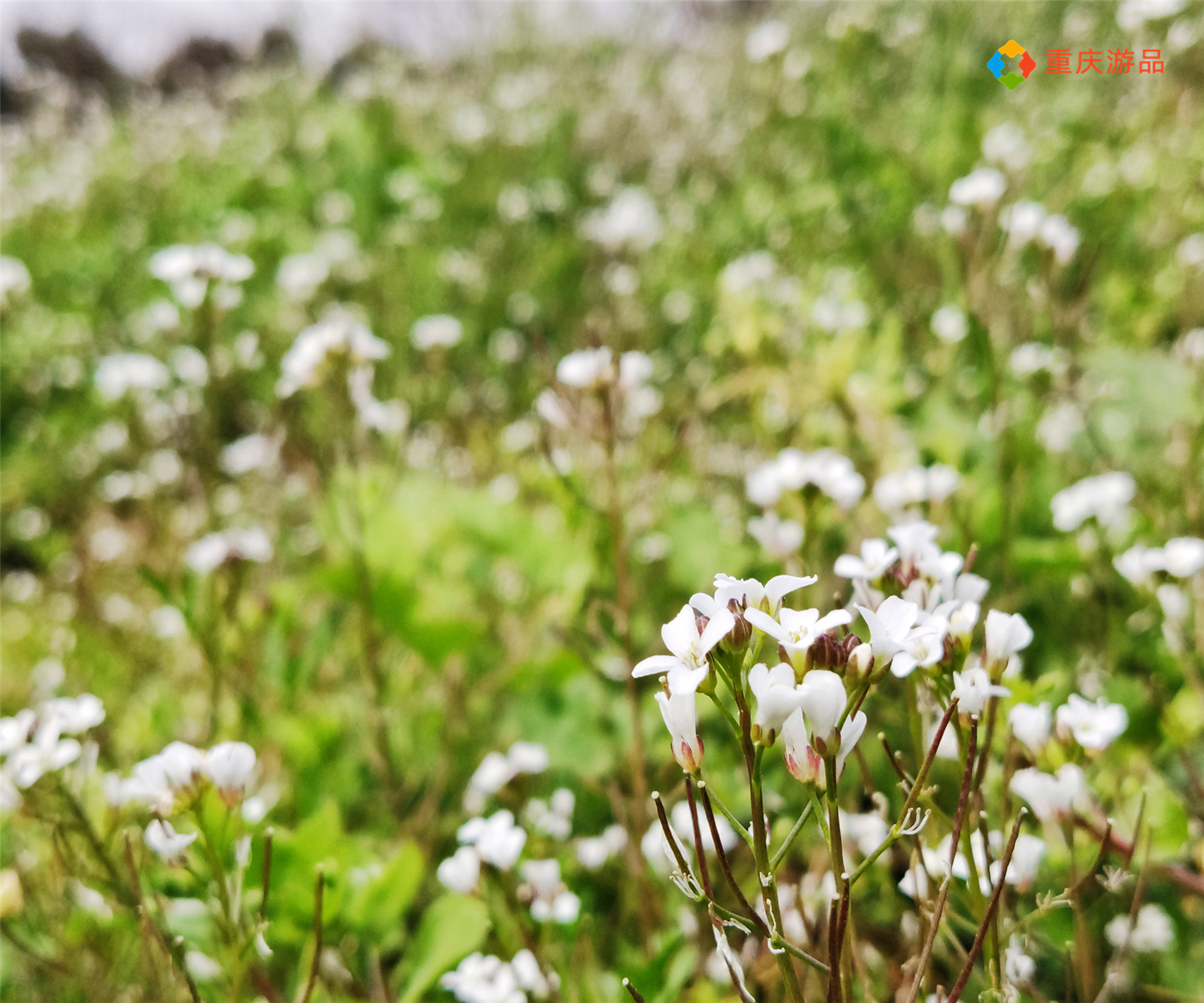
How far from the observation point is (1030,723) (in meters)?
0.71

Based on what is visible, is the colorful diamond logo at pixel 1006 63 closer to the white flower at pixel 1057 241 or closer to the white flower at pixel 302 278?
the white flower at pixel 1057 241

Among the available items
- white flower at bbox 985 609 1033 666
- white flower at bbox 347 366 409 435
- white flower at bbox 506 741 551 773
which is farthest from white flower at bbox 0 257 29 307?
white flower at bbox 985 609 1033 666

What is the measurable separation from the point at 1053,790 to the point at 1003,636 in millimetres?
152

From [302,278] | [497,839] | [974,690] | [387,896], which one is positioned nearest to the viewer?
[974,690]

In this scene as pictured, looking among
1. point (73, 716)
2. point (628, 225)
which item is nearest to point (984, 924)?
point (73, 716)

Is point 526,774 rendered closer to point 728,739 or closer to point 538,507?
point 728,739

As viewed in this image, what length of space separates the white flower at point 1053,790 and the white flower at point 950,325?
127 cm

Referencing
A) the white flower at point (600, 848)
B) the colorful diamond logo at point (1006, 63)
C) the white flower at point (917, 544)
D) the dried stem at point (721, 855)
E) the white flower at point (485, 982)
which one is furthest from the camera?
the colorful diamond logo at point (1006, 63)

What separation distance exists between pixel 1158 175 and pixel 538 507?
180 cm

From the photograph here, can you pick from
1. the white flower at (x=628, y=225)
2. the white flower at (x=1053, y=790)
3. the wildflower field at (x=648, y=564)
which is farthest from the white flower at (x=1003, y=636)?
the white flower at (x=628, y=225)

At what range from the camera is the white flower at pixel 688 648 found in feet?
1.68

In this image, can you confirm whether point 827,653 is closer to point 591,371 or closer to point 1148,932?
point 591,371

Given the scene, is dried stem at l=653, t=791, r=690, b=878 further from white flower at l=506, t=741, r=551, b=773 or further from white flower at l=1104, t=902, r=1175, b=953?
white flower at l=1104, t=902, r=1175, b=953

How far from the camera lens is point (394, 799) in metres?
1.30
